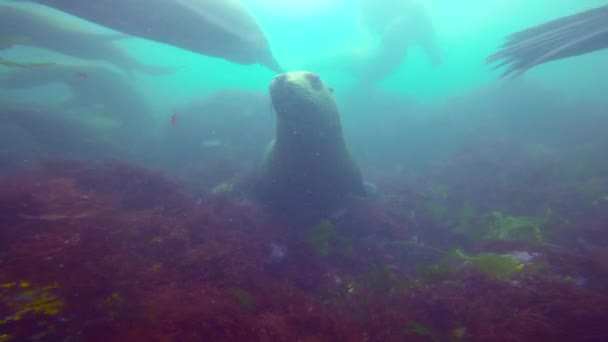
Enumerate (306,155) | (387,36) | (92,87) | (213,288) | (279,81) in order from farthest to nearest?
1. (387,36)
2. (92,87)
3. (306,155)
4. (279,81)
5. (213,288)

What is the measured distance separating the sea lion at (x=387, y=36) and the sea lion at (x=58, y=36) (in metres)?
13.1

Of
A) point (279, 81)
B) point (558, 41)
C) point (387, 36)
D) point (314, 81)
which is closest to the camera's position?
point (558, 41)

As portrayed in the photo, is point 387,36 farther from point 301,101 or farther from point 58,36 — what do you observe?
point 58,36

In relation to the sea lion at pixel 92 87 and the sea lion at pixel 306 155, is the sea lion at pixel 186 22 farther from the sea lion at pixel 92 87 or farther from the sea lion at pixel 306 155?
the sea lion at pixel 92 87

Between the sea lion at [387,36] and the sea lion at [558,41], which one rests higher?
the sea lion at [387,36]

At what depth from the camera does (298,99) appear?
578 cm

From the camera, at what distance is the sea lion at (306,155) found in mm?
5898

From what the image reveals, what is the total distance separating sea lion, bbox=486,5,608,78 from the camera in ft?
14.9

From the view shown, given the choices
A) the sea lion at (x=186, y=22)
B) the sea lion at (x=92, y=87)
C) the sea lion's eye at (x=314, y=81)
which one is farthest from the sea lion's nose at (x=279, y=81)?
the sea lion at (x=92, y=87)

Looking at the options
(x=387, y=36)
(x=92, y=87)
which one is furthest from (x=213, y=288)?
(x=387, y=36)

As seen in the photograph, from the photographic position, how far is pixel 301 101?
5.82 m

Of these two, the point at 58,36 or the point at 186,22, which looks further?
the point at 58,36

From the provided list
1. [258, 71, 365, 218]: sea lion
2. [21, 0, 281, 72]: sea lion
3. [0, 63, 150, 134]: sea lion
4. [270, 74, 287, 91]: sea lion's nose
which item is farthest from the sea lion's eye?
[0, 63, 150, 134]: sea lion

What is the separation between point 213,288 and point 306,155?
11.9 ft
